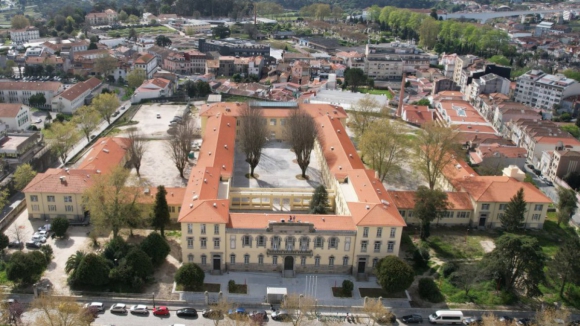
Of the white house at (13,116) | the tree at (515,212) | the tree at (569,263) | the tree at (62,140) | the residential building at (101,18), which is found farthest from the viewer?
the residential building at (101,18)

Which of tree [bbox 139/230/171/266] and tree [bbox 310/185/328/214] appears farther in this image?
tree [bbox 310/185/328/214]

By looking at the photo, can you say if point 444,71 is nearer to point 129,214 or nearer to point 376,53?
point 376,53

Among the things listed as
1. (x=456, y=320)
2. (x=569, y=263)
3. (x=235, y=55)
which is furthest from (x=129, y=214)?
(x=235, y=55)

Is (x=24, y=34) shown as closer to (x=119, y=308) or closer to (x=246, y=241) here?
(x=246, y=241)

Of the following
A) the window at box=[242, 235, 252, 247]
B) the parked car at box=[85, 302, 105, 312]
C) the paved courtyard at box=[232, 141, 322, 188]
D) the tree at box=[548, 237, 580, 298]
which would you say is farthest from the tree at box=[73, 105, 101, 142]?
the tree at box=[548, 237, 580, 298]

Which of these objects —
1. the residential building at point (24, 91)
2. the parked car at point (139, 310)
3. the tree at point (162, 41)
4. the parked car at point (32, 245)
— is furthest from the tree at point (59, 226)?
the tree at point (162, 41)

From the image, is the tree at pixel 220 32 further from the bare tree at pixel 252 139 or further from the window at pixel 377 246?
the window at pixel 377 246

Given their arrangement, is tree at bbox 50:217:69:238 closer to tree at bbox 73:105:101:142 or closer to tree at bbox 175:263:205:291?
tree at bbox 175:263:205:291
